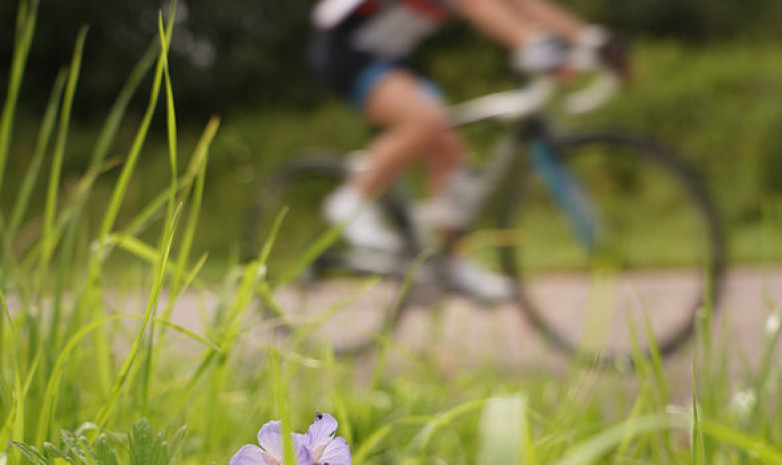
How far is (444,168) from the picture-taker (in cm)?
326

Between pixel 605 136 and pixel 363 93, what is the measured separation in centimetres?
84

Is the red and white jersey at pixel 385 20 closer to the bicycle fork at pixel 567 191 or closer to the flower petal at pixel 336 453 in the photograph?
the bicycle fork at pixel 567 191

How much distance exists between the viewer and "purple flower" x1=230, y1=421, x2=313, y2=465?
0.51 meters

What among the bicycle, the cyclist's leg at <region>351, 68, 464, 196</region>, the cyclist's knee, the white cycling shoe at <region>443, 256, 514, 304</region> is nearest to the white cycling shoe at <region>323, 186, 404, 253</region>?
the bicycle

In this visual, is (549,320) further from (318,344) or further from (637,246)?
(637,246)

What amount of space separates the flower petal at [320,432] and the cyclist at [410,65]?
260 centimetres

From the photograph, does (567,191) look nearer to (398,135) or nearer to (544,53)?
(544,53)

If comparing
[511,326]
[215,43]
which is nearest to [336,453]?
[511,326]

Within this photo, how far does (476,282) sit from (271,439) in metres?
2.74

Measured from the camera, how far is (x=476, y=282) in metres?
3.24

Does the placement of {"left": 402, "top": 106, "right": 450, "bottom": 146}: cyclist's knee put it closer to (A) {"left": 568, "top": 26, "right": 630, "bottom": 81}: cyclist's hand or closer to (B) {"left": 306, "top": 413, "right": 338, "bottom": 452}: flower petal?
(A) {"left": 568, "top": 26, "right": 630, "bottom": 81}: cyclist's hand

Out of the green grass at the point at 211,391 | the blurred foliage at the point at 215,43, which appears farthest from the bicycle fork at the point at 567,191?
the blurred foliage at the point at 215,43

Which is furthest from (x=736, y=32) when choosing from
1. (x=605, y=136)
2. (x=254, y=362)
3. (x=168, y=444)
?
(x=168, y=444)

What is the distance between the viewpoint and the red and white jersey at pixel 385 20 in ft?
10.5
